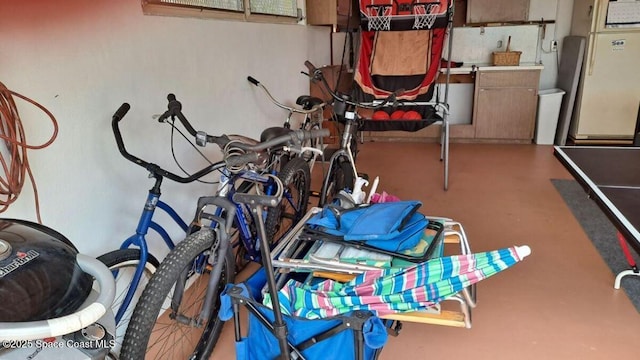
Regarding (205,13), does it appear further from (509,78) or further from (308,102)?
(509,78)

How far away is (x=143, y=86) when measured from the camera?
6.31ft

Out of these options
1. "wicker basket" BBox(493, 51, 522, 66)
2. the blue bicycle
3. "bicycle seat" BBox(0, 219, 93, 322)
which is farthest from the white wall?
"wicker basket" BBox(493, 51, 522, 66)

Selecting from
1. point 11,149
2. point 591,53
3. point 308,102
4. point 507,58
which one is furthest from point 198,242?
point 591,53

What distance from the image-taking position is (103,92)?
1689 millimetres

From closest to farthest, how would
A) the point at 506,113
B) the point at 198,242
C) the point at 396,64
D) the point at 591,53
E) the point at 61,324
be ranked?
the point at 61,324 < the point at 198,242 < the point at 396,64 < the point at 591,53 < the point at 506,113

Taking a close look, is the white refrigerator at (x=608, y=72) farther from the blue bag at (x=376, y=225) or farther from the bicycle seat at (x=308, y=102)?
the blue bag at (x=376, y=225)

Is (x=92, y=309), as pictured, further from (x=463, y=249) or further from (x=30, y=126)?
(x=463, y=249)

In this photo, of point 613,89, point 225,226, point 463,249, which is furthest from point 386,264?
point 613,89

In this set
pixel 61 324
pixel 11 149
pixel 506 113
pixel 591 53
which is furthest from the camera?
pixel 506 113

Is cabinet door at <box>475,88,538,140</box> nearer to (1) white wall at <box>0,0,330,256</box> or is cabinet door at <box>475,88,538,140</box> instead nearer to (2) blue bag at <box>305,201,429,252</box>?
(1) white wall at <box>0,0,330,256</box>

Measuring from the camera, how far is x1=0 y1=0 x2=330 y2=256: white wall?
55.2 inches

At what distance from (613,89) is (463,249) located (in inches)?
159

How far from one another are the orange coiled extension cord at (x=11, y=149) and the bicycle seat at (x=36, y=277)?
0.38 metres

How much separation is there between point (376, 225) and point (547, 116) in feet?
13.5
